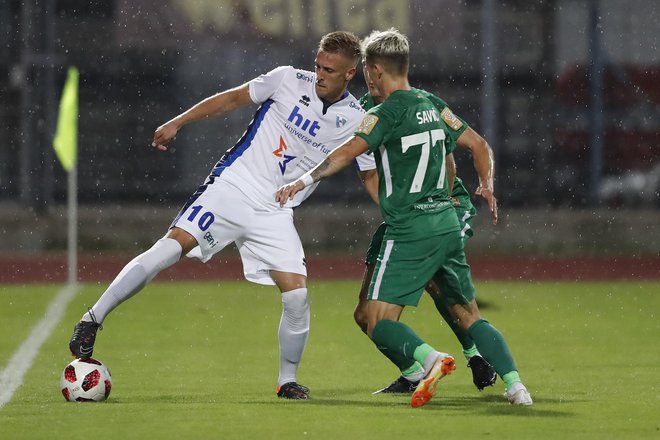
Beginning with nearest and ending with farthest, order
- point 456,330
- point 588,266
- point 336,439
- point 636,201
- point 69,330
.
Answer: point 336,439 → point 456,330 → point 69,330 → point 588,266 → point 636,201

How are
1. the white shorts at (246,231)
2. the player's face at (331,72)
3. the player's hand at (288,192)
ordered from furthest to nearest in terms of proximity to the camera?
1. the white shorts at (246,231)
2. the player's face at (331,72)
3. the player's hand at (288,192)

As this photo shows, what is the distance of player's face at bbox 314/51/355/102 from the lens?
754cm

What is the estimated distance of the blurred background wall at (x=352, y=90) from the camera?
2036 centimetres

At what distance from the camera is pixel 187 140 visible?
21141 mm

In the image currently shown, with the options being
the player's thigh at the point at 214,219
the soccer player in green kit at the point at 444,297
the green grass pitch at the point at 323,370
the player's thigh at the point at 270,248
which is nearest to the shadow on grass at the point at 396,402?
the green grass pitch at the point at 323,370

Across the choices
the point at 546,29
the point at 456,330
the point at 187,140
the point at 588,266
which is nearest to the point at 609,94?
the point at 546,29

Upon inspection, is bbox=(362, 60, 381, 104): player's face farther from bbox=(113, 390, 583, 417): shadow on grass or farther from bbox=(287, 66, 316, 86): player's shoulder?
bbox=(113, 390, 583, 417): shadow on grass

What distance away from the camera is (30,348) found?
1009cm

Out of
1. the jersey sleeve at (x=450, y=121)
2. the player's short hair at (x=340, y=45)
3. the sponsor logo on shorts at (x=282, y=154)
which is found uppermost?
the player's short hair at (x=340, y=45)

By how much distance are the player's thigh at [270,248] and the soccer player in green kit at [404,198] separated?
2.70 ft

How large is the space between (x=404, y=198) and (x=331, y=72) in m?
1.04

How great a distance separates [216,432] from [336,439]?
571 mm

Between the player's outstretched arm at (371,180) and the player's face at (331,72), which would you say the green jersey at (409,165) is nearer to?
the player's face at (331,72)

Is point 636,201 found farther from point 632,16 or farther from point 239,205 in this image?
point 239,205
